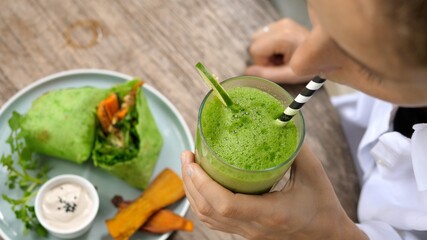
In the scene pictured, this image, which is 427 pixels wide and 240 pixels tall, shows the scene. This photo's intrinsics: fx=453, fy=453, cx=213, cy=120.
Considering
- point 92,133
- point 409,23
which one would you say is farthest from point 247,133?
point 92,133

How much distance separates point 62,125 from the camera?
103 cm

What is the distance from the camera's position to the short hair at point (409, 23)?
39 centimetres

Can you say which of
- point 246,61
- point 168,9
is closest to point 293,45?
point 246,61

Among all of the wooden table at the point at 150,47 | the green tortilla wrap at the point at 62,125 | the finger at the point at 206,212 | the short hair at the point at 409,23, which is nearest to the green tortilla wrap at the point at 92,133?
the green tortilla wrap at the point at 62,125

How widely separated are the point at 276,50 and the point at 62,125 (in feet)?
1.91

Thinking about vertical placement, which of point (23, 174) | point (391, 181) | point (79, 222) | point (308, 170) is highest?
point (23, 174)

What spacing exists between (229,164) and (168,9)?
28.3 inches

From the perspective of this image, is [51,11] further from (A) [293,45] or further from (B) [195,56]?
(A) [293,45]

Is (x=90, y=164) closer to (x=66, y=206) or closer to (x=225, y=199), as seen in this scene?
(x=66, y=206)

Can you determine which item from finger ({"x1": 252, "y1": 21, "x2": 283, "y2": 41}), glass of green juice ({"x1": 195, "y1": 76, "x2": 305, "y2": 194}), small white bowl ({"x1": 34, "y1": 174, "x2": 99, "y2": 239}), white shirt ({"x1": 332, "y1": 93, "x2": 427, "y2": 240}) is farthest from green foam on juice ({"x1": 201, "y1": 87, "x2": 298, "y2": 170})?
finger ({"x1": 252, "y1": 21, "x2": 283, "y2": 41})

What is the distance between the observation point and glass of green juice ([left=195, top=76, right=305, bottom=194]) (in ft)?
2.34

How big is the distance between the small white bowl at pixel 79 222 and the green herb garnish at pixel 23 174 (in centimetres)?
3

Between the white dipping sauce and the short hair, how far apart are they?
76 centimetres

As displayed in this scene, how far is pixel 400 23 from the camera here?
40cm
